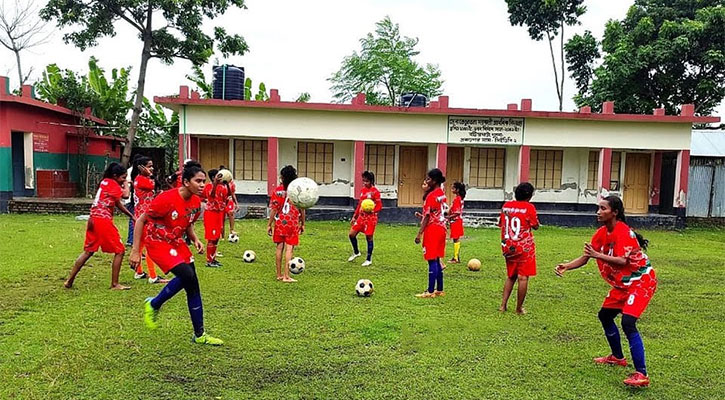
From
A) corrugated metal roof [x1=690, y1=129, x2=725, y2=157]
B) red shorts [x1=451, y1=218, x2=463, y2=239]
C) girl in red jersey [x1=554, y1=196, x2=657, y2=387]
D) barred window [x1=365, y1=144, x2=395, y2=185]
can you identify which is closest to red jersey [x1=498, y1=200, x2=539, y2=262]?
girl in red jersey [x1=554, y1=196, x2=657, y2=387]

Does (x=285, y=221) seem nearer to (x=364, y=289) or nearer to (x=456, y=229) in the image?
(x=364, y=289)

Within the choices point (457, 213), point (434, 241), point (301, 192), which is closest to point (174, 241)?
point (301, 192)

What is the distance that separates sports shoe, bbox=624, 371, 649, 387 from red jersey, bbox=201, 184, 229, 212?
20.6 ft

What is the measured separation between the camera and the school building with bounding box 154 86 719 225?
50.7 feet

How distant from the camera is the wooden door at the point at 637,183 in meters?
17.7

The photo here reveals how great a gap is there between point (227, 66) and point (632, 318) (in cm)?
1455

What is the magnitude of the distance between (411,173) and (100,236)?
1225 centimetres

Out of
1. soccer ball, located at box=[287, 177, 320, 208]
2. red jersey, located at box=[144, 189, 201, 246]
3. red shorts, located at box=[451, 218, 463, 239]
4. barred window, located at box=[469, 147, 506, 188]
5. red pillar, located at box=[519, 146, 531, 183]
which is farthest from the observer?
barred window, located at box=[469, 147, 506, 188]

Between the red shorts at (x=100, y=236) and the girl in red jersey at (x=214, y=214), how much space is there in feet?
6.01

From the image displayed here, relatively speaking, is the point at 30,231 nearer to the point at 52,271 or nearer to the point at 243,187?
the point at 52,271

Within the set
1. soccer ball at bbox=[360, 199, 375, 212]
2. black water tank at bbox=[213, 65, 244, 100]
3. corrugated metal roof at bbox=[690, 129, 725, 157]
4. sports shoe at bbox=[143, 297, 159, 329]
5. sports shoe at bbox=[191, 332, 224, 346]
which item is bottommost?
sports shoe at bbox=[191, 332, 224, 346]

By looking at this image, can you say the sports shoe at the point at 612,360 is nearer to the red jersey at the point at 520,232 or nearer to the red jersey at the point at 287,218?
the red jersey at the point at 520,232

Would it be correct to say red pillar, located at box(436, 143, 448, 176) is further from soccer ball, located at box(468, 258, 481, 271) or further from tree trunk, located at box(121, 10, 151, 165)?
tree trunk, located at box(121, 10, 151, 165)

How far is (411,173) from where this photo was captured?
17.5 m
